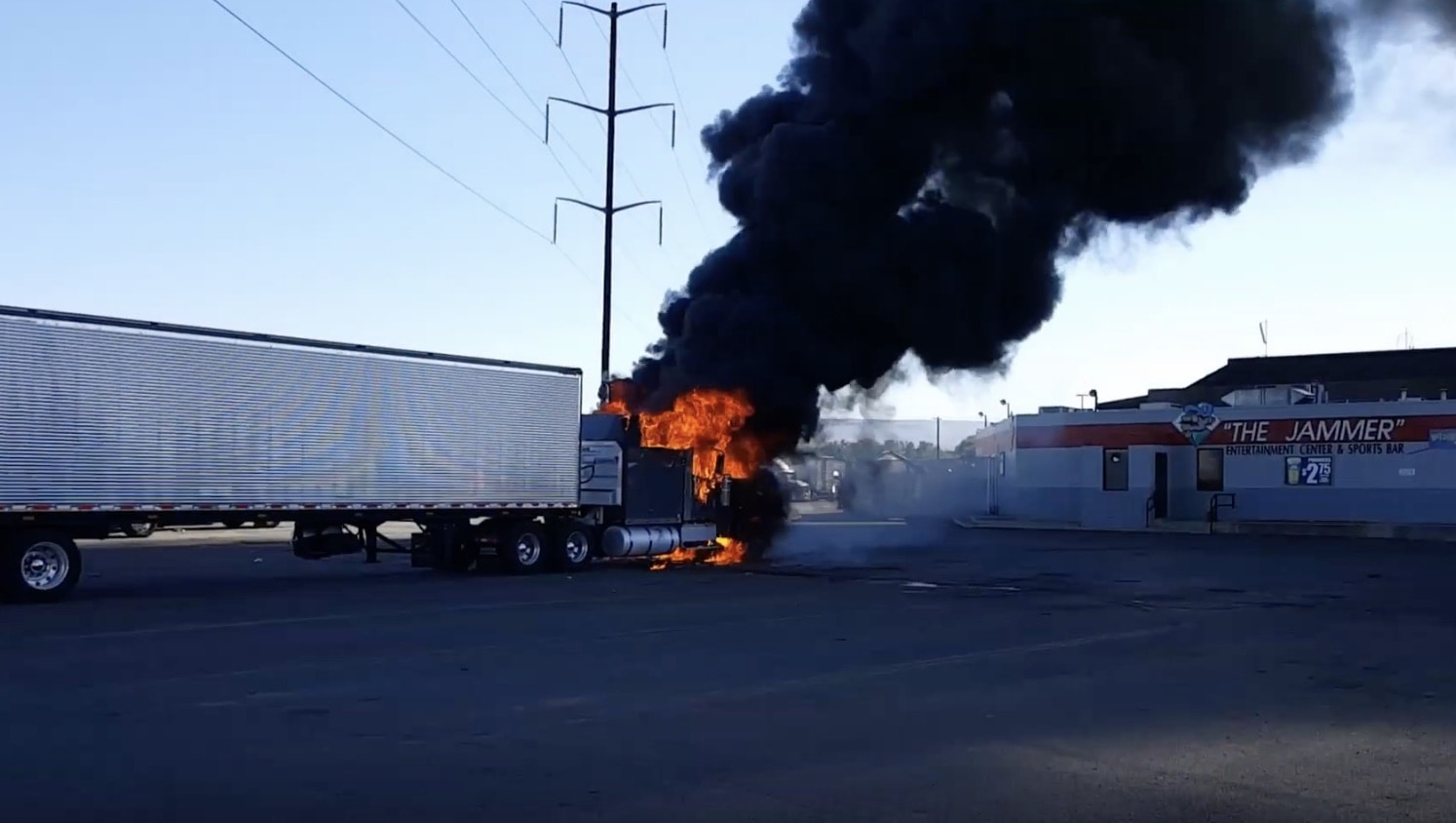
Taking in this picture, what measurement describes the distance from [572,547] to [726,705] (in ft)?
54.6

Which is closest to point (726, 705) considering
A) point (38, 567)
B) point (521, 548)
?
point (38, 567)

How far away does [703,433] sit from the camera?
29.5m

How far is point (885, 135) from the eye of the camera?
29.8 metres

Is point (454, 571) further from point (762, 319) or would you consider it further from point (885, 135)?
point (885, 135)

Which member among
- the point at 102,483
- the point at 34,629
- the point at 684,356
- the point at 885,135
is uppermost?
the point at 885,135

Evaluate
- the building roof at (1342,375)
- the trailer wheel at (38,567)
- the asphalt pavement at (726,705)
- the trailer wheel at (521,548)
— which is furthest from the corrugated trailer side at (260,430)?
the building roof at (1342,375)

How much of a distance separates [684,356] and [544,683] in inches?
685

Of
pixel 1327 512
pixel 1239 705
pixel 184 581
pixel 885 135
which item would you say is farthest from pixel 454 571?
pixel 1327 512

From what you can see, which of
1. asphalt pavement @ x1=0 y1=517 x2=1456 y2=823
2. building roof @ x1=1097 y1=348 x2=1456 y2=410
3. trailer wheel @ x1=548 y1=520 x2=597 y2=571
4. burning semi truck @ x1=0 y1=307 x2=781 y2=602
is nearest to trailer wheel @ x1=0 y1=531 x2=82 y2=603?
burning semi truck @ x1=0 y1=307 x2=781 y2=602

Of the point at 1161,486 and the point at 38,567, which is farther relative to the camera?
the point at 1161,486

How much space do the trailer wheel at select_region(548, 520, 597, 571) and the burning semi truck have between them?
4 centimetres

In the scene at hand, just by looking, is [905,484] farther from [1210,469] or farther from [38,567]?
[38,567]

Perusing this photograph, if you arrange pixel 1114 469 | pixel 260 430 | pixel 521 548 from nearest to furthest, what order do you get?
1. pixel 260 430
2. pixel 521 548
3. pixel 1114 469

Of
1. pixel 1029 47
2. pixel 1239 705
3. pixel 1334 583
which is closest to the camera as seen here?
pixel 1239 705
